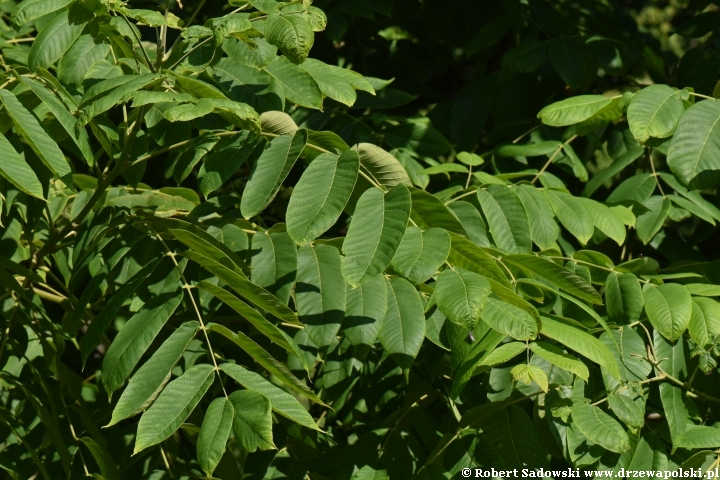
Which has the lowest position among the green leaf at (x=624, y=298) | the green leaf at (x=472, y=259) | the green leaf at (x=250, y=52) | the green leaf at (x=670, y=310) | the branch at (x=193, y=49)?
the green leaf at (x=624, y=298)

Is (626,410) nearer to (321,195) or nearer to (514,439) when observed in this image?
(514,439)

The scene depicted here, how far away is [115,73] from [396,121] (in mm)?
1110

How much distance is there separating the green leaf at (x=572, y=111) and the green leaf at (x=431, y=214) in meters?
0.67

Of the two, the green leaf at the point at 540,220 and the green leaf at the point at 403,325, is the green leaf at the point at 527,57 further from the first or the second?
the green leaf at the point at 403,325

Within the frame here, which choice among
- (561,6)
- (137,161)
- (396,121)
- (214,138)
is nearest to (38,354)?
(137,161)

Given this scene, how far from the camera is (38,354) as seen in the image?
101 inches

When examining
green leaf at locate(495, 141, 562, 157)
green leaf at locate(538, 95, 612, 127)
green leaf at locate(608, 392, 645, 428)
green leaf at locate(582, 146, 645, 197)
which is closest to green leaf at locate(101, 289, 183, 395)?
green leaf at locate(608, 392, 645, 428)

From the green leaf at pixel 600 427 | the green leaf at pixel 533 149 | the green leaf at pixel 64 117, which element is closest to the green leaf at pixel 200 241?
the green leaf at pixel 64 117

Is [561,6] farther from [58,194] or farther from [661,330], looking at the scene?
[58,194]

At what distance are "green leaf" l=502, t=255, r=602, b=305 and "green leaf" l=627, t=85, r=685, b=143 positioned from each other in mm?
413

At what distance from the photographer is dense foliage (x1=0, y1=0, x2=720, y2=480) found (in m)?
1.56

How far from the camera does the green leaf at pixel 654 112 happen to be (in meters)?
1.98

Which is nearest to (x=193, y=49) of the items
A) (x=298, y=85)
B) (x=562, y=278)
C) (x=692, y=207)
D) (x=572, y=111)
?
(x=298, y=85)

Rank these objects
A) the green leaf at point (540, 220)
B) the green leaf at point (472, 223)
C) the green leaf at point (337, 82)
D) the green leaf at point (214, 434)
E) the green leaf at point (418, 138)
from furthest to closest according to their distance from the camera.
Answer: the green leaf at point (418, 138) → the green leaf at point (540, 220) → the green leaf at point (472, 223) → the green leaf at point (337, 82) → the green leaf at point (214, 434)
